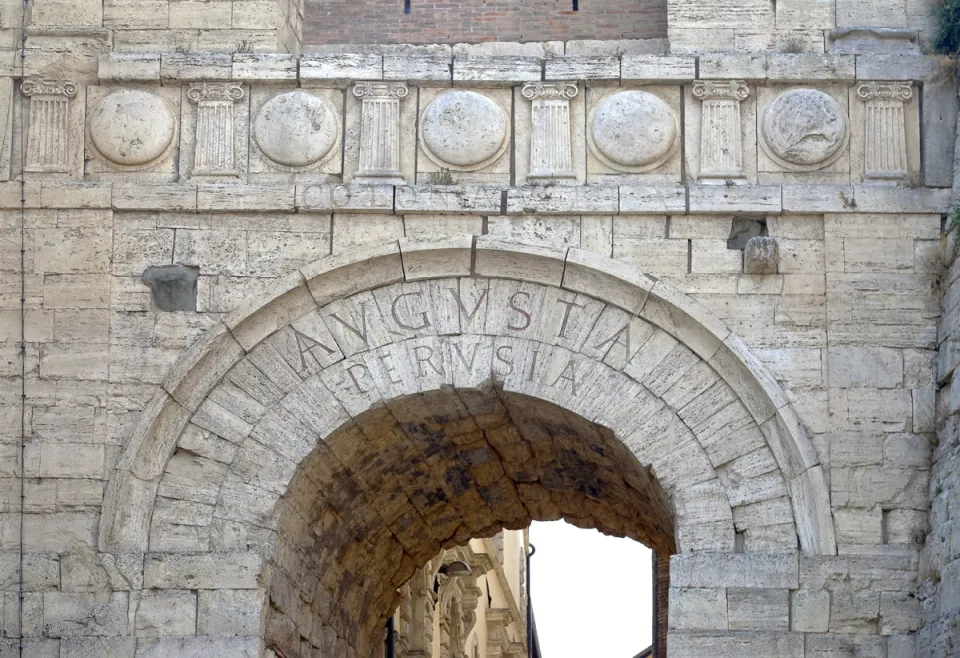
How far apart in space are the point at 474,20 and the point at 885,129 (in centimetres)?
308

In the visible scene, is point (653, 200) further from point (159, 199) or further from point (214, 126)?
point (159, 199)

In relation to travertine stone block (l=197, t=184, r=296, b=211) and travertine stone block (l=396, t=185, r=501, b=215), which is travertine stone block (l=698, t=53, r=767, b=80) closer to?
travertine stone block (l=396, t=185, r=501, b=215)

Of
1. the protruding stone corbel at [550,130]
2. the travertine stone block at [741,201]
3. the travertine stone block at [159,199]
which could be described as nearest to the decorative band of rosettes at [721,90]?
the travertine stone block at [741,201]

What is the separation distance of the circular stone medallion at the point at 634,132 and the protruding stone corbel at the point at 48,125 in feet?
10.6

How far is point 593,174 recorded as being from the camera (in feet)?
39.9

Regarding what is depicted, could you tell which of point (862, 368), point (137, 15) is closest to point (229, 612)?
point (137, 15)

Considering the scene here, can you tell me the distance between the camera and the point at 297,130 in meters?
12.2

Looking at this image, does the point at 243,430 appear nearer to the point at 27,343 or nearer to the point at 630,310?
the point at 27,343

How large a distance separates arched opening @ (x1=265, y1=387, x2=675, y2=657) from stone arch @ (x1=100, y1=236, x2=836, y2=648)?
2.4 inches

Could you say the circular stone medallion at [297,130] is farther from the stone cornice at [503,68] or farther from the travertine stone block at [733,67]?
the travertine stone block at [733,67]

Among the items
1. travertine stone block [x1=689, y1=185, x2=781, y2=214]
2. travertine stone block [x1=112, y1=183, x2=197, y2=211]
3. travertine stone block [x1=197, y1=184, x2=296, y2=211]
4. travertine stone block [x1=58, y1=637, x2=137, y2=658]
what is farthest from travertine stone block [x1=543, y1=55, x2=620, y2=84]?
travertine stone block [x1=58, y1=637, x2=137, y2=658]

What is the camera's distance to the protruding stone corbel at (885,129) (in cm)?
1209

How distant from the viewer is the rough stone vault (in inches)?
454

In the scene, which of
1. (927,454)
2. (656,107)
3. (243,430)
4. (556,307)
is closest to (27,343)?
(243,430)
